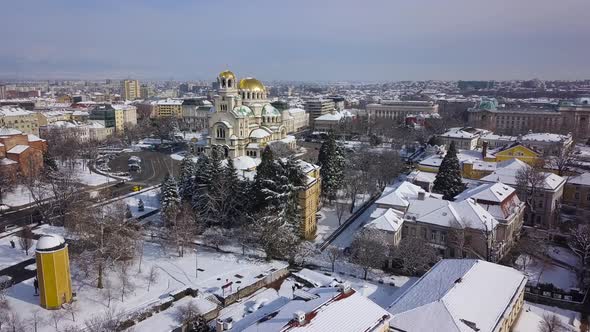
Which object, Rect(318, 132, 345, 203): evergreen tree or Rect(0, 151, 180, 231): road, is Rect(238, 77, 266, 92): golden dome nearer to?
Rect(0, 151, 180, 231): road

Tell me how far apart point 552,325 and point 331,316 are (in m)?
14.2

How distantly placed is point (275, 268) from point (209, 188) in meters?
11.7

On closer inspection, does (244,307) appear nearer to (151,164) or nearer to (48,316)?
(48,316)

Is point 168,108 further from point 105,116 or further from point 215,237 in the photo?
point 215,237

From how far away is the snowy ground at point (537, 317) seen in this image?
25.2 metres

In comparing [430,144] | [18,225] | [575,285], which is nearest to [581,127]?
[430,144]

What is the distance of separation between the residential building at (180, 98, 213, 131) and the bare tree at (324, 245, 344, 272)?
85.0m

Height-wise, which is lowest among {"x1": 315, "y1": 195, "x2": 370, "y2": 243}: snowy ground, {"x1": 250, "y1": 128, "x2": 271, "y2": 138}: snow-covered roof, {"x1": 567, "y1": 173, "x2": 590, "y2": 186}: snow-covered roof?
{"x1": 315, "y1": 195, "x2": 370, "y2": 243}: snowy ground

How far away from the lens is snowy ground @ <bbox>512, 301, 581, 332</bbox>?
25156 millimetres

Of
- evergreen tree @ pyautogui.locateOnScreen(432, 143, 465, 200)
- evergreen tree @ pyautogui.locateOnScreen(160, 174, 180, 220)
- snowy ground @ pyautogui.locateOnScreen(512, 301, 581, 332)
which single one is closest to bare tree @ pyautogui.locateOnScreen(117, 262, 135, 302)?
evergreen tree @ pyautogui.locateOnScreen(160, 174, 180, 220)

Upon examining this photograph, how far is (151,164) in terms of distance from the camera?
7356 centimetres

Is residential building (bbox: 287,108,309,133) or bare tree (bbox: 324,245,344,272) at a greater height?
residential building (bbox: 287,108,309,133)

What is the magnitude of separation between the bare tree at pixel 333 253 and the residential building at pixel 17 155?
4134 cm

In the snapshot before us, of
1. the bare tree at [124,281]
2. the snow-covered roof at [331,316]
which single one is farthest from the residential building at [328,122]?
the snow-covered roof at [331,316]
